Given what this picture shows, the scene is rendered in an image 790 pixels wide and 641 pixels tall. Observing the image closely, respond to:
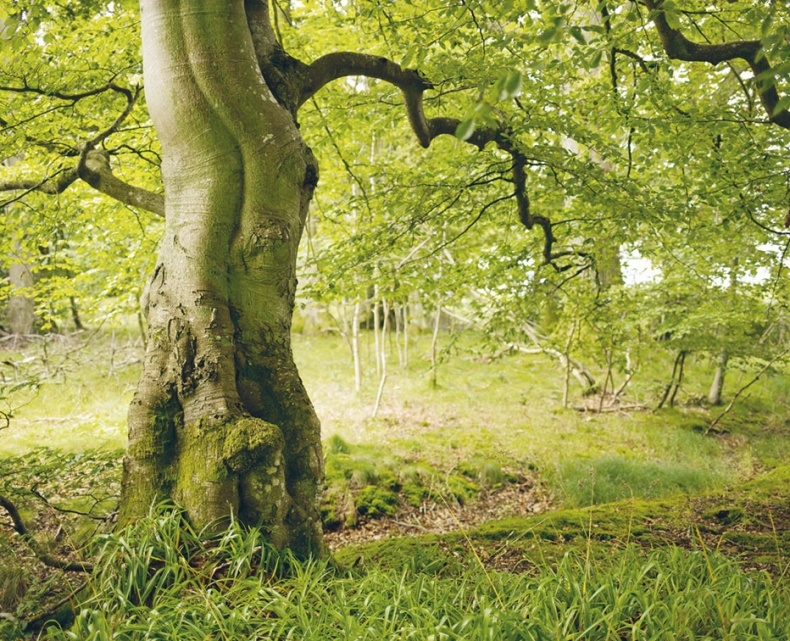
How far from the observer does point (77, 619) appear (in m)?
1.94

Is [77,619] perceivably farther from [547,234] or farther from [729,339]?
[729,339]

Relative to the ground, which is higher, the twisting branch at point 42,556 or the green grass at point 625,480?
the twisting branch at point 42,556

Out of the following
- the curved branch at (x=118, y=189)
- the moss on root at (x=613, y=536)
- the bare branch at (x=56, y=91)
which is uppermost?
the bare branch at (x=56, y=91)

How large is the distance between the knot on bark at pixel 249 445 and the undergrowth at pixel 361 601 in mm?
306

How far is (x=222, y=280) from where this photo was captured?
2895 mm

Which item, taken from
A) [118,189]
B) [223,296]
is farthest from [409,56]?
[118,189]

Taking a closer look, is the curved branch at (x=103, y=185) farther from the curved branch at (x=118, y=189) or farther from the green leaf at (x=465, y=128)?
the green leaf at (x=465, y=128)

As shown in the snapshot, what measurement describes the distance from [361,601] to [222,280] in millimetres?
1793

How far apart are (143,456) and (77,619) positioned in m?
0.84

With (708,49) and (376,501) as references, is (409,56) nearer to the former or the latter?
(708,49)

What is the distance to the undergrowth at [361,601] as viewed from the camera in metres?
1.95

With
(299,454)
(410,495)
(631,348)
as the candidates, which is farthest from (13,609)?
(631,348)

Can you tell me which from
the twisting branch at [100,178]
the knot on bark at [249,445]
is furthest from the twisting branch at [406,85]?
the knot on bark at [249,445]

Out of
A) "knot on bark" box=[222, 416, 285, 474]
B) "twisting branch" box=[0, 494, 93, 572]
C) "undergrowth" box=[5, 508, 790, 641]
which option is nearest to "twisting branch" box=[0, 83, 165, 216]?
"knot on bark" box=[222, 416, 285, 474]
